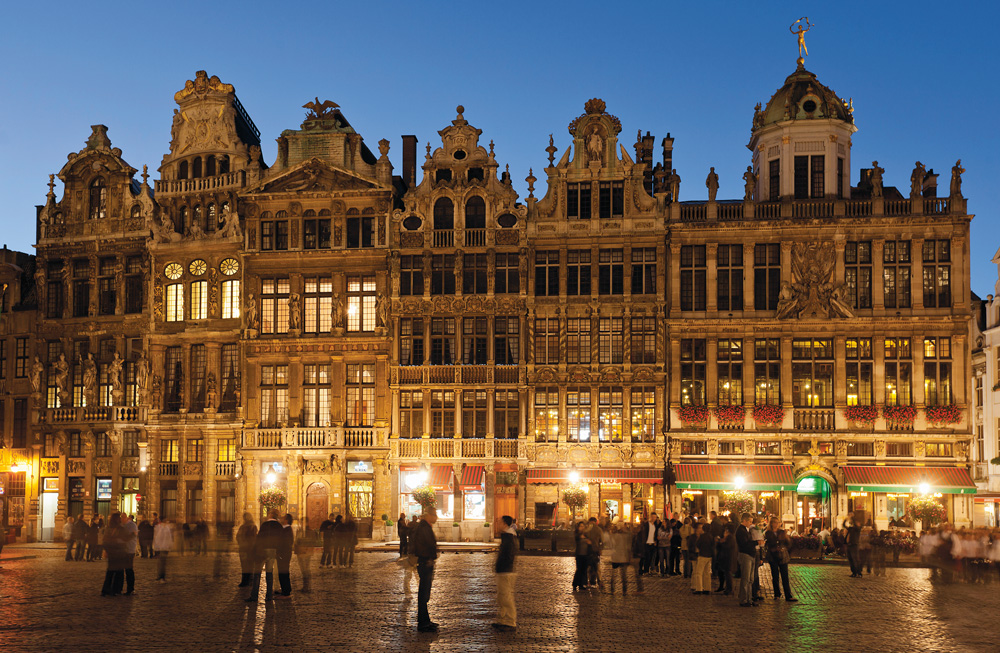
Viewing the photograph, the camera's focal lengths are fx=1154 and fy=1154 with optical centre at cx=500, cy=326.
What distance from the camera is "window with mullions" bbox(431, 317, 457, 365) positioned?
49844 mm

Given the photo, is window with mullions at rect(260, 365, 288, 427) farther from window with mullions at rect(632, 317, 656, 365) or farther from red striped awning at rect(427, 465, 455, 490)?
window with mullions at rect(632, 317, 656, 365)

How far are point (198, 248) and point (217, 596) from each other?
31.2 meters

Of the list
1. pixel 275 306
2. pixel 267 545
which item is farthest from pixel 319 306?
pixel 267 545

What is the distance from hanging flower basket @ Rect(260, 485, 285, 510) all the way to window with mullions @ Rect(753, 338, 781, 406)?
67.5 ft

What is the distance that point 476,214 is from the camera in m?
50.4

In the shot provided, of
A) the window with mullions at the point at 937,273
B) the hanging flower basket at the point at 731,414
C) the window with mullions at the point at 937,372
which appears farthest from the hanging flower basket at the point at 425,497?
the window with mullions at the point at 937,273

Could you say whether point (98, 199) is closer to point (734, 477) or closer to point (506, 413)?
point (506, 413)

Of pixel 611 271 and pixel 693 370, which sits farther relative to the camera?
pixel 611 271

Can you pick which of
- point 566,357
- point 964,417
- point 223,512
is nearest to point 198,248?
point 223,512

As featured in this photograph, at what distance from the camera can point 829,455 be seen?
47000mm

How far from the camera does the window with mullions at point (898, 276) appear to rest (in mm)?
47594

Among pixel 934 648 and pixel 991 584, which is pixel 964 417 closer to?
pixel 991 584

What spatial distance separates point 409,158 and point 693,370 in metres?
17.6

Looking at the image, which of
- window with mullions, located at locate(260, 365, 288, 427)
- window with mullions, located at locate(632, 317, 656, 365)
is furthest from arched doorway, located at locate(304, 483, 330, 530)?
window with mullions, located at locate(632, 317, 656, 365)
